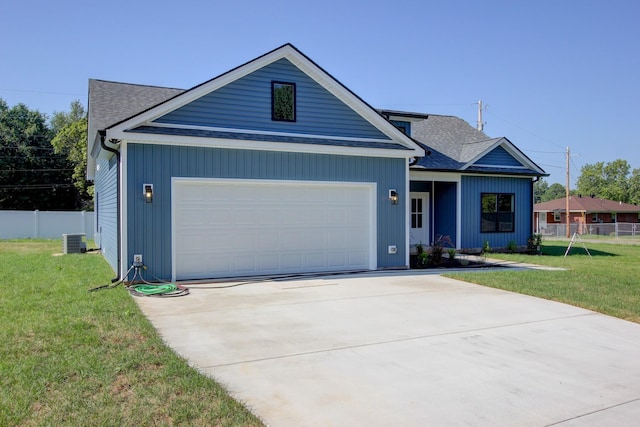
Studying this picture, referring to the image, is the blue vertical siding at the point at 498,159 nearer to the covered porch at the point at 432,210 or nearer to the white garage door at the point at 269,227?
the covered porch at the point at 432,210

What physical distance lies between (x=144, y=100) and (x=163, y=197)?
5.32m

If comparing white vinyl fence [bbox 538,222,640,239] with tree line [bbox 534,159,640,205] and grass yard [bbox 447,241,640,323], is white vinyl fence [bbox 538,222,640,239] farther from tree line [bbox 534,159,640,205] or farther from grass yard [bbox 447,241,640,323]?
tree line [bbox 534,159,640,205]

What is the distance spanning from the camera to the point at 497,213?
17.2m

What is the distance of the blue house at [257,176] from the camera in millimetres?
9789

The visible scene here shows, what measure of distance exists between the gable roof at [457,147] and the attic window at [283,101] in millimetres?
4563

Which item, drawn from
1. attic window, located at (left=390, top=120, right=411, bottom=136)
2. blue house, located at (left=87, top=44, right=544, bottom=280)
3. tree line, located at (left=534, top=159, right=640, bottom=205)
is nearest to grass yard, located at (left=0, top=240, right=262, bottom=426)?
blue house, located at (left=87, top=44, right=544, bottom=280)

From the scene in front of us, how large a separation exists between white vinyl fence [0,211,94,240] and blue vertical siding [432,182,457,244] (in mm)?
18509

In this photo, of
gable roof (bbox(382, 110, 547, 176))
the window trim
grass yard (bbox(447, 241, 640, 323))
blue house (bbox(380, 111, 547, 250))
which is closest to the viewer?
grass yard (bbox(447, 241, 640, 323))

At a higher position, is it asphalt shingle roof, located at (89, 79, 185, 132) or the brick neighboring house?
asphalt shingle roof, located at (89, 79, 185, 132)

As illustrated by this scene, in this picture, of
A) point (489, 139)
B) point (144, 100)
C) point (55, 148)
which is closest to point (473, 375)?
point (144, 100)

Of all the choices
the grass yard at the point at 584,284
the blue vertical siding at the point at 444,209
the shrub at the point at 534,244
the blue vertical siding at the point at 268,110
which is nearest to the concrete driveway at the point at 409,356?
the grass yard at the point at 584,284

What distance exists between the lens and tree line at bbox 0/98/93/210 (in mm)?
36281

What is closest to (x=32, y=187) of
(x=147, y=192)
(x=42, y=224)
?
(x=42, y=224)

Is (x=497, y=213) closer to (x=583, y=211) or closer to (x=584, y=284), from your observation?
(x=584, y=284)
